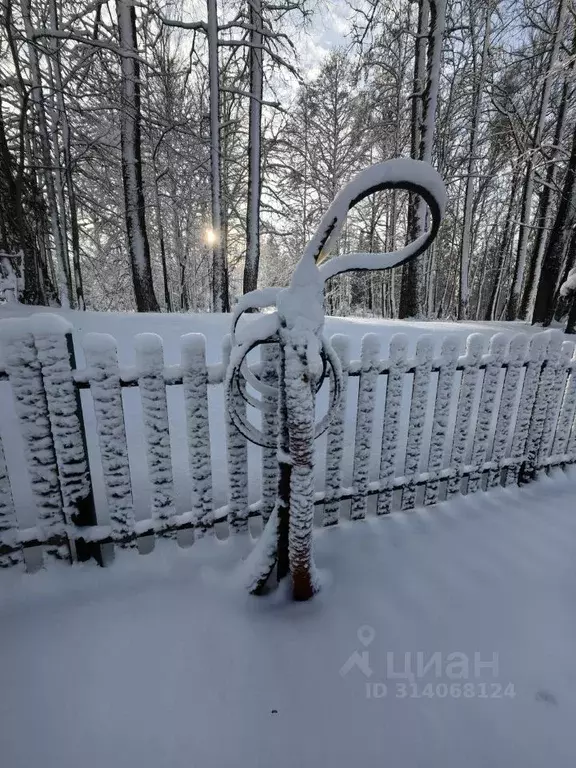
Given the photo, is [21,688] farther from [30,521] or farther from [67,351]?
[67,351]

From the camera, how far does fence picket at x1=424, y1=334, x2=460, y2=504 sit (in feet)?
9.09

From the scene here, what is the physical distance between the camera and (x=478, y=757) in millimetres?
1433

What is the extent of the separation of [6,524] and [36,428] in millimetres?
564

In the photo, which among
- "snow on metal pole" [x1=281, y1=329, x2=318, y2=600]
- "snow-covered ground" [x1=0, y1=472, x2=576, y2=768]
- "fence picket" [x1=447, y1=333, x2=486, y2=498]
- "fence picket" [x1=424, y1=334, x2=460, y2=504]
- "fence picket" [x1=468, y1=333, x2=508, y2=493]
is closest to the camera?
"snow-covered ground" [x1=0, y1=472, x2=576, y2=768]

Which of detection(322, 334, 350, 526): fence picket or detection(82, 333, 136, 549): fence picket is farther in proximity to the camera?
detection(322, 334, 350, 526): fence picket

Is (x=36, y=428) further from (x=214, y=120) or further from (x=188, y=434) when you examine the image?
(x=214, y=120)

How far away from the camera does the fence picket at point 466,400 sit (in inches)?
114

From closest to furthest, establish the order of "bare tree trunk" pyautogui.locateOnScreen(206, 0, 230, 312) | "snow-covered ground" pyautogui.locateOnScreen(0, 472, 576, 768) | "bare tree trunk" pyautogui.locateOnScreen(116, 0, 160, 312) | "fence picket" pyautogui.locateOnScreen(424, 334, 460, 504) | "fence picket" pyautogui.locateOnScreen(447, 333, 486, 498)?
1. "snow-covered ground" pyautogui.locateOnScreen(0, 472, 576, 768)
2. "fence picket" pyautogui.locateOnScreen(424, 334, 460, 504)
3. "fence picket" pyautogui.locateOnScreen(447, 333, 486, 498)
4. "bare tree trunk" pyautogui.locateOnScreen(116, 0, 160, 312)
5. "bare tree trunk" pyautogui.locateOnScreen(206, 0, 230, 312)

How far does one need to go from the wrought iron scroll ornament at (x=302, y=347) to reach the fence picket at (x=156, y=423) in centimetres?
45

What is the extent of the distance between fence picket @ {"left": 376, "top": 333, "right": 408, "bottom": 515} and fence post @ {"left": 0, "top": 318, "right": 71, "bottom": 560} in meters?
2.04

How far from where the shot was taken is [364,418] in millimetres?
2516

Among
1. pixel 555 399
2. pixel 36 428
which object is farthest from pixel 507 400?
pixel 36 428

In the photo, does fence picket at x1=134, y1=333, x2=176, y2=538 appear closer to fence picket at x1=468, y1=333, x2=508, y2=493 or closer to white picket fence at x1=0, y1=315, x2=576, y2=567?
white picket fence at x1=0, y1=315, x2=576, y2=567
